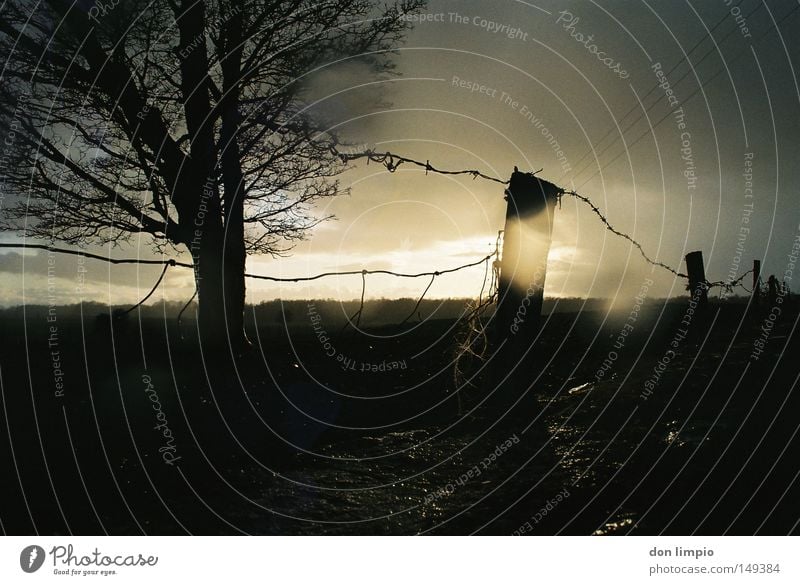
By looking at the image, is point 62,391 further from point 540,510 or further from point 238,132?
point 540,510

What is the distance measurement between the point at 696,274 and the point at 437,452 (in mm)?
5289

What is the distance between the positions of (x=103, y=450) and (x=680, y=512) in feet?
18.5

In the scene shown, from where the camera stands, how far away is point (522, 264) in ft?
15.9

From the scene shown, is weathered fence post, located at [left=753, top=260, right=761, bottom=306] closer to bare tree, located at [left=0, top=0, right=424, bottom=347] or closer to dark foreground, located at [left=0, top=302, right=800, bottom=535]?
dark foreground, located at [left=0, top=302, right=800, bottom=535]

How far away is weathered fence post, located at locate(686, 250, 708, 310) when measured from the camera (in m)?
7.77

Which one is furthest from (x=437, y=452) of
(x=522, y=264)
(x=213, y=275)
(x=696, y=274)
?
(x=696, y=274)

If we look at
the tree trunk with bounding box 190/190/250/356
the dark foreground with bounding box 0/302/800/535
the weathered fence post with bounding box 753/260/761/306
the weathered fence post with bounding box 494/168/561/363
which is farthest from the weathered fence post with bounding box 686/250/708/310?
the tree trunk with bounding box 190/190/250/356

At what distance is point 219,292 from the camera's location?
27.3ft

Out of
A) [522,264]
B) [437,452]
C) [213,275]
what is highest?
[213,275]

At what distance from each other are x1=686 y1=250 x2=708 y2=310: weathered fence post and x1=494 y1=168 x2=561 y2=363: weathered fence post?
418 centimetres

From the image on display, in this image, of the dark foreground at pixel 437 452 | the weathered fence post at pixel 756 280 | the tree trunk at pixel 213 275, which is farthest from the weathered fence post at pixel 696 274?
the tree trunk at pixel 213 275

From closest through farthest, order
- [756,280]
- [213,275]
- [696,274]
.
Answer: [696,274] → [213,275] → [756,280]

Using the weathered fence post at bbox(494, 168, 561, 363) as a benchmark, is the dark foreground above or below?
below

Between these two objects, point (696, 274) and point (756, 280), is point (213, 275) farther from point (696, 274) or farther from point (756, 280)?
point (756, 280)
